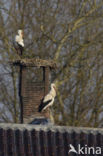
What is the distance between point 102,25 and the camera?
23.3 meters

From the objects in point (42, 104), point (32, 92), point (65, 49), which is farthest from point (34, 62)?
point (65, 49)

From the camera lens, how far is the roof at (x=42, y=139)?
34.5ft

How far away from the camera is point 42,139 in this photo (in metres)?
10.6

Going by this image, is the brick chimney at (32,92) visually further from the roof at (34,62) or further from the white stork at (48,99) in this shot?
the white stork at (48,99)

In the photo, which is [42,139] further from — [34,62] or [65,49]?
[65,49]

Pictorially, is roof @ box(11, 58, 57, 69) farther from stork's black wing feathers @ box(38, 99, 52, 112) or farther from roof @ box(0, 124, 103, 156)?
roof @ box(0, 124, 103, 156)

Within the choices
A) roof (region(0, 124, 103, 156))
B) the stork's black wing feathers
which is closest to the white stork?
the stork's black wing feathers

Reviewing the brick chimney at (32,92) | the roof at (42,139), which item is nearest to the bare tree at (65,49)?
the brick chimney at (32,92)

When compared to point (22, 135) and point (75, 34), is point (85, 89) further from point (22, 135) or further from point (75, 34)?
point (22, 135)

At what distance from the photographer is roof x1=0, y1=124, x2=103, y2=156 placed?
34.5 ft

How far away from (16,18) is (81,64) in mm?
3265

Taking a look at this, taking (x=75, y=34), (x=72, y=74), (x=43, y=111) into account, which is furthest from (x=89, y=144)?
(x=75, y=34)

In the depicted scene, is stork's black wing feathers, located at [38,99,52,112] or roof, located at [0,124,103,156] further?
stork's black wing feathers, located at [38,99,52,112]

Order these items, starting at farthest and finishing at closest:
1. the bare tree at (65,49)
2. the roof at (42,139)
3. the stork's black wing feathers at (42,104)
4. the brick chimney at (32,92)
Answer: the bare tree at (65,49)
the brick chimney at (32,92)
the stork's black wing feathers at (42,104)
the roof at (42,139)
